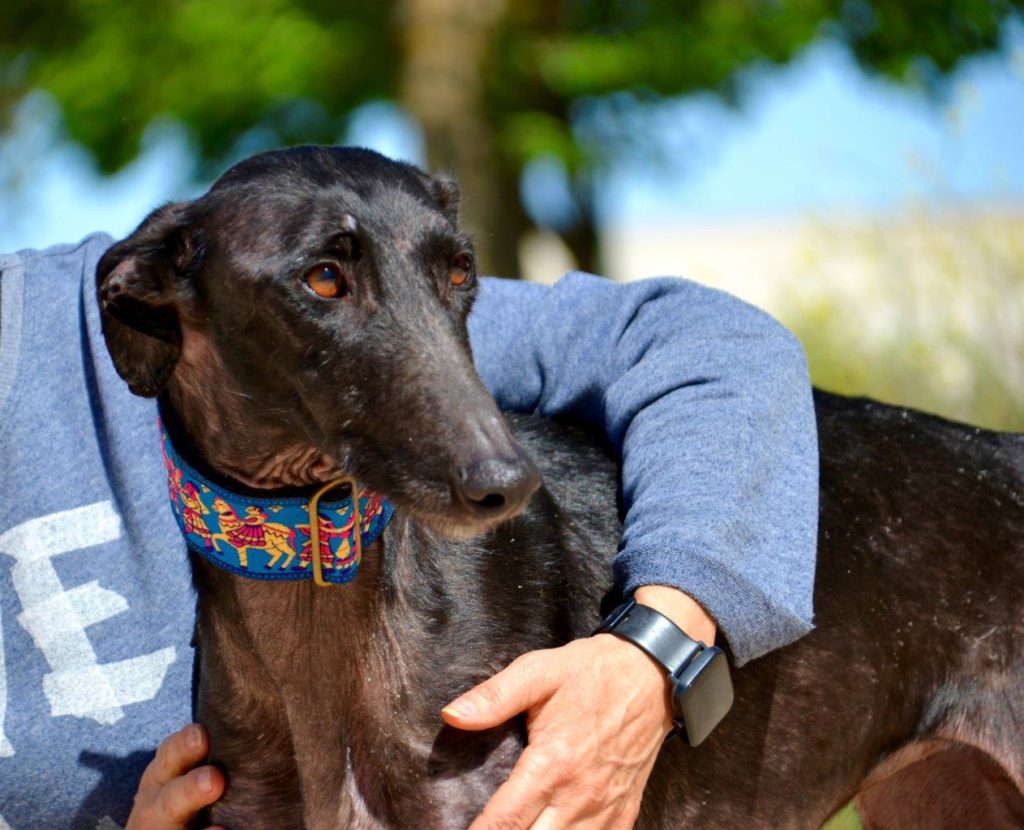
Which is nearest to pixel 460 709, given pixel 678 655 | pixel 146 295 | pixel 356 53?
pixel 678 655

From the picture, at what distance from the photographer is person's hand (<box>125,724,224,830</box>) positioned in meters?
2.62

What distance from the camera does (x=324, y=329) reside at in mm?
2359

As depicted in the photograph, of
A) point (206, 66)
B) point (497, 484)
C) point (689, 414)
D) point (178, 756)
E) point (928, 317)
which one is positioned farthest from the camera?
point (206, 66)

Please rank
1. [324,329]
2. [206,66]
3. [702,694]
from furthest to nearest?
[206,66] < [702,694] < [324,329]

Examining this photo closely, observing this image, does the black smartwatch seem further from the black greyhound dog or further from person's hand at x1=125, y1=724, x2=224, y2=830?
person's hand at x1=125, y1=724, x2=224, y2=830

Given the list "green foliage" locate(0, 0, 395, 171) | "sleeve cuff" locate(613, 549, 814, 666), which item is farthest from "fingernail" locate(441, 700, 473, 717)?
"green foliage" locate(0, 0, 395, 171)

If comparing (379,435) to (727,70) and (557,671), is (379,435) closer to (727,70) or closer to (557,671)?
(557,671)

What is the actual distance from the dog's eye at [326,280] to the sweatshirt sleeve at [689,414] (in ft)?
2.40

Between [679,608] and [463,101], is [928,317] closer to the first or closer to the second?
[463,101]

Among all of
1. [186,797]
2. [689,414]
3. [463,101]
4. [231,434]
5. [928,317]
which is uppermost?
[231,434]

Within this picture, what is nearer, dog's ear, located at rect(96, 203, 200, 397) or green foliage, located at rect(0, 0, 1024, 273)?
dog's ear, located at rect(96, 203, 200, 397)

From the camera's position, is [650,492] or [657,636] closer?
[657,636]

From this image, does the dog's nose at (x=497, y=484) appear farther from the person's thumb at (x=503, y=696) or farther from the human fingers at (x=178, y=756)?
the human fingers at (x=178, y=756)

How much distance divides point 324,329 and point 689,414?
799mm
